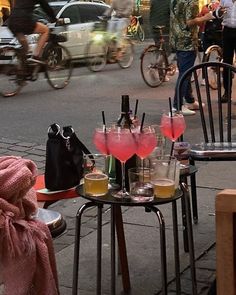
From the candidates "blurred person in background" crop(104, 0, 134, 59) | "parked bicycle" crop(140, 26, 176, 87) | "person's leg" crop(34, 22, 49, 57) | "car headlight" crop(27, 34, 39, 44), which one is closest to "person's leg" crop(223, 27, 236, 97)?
"parked bicycle" crop(140, 26, 176, 87)

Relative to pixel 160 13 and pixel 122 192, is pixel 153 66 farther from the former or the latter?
pixel 122 192

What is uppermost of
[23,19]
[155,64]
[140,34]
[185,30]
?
[23,19]

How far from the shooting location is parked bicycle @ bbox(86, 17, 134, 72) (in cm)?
1479

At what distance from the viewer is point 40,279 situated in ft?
8.33

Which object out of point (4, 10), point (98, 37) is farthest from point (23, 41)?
point (4, 10)

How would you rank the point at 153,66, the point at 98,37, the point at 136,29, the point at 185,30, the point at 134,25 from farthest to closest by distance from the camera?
the point at 136,29, the point at 134,25, the point at 98,37, the point at 153,66, the point at 185,30

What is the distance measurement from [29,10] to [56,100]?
5.05 ft

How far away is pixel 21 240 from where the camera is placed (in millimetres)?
2447

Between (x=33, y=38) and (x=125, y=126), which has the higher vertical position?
(x=125, y=126)

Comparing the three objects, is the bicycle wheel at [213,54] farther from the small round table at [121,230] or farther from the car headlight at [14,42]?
the small round table at [121,230]

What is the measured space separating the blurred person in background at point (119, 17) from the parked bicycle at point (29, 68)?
10.4 feet

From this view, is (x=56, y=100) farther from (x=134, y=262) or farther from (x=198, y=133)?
(x=134, y=262)

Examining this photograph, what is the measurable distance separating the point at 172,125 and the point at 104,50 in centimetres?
1149

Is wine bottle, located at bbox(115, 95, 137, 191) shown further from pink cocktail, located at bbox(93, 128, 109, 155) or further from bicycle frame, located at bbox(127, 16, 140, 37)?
bicycle frame, located at bbox(127, 16, 140, 37)
